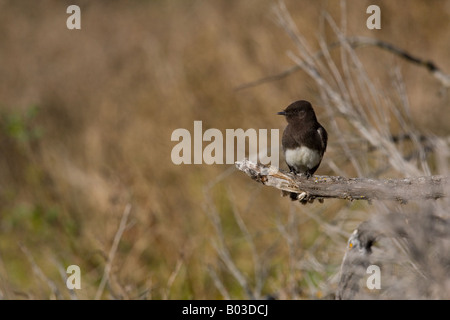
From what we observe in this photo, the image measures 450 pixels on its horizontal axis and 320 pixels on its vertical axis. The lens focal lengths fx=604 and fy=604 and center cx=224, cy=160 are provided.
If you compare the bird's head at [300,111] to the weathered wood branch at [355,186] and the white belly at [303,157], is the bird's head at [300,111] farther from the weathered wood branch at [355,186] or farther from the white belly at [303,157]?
the weathered wood branch at [355,186]

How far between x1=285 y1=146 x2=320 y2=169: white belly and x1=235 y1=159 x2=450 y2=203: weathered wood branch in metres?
0.71

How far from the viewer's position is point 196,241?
23.8 ft

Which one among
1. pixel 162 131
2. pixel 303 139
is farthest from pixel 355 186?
pixel 162 131

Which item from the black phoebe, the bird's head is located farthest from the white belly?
the bird's head

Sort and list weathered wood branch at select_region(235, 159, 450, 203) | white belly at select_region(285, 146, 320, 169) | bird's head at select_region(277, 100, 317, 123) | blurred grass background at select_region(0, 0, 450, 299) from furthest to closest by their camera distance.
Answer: blurred grass background at select_region(0, 0, 450, 299) < white belly at select_region(285, 146, 320, 169) < bird's head at select_region(277, 100, 317, 123) < weathered wood branch at select_region(235, 159, 450, 203)

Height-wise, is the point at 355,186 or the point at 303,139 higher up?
the point at 303,139

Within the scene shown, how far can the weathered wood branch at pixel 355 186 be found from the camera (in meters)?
2.42

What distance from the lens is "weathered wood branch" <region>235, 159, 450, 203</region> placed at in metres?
2.42

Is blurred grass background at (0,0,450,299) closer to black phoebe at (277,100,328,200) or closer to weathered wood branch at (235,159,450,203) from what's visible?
black phoebe at (277,100,328,200)

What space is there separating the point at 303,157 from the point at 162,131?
18.7 ft

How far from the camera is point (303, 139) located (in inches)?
133

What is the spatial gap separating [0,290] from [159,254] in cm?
348

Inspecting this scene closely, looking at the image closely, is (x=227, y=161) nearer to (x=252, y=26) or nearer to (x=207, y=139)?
(x=207, y=139)

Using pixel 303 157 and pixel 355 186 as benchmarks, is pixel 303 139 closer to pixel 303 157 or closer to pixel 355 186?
pixel 303 157
